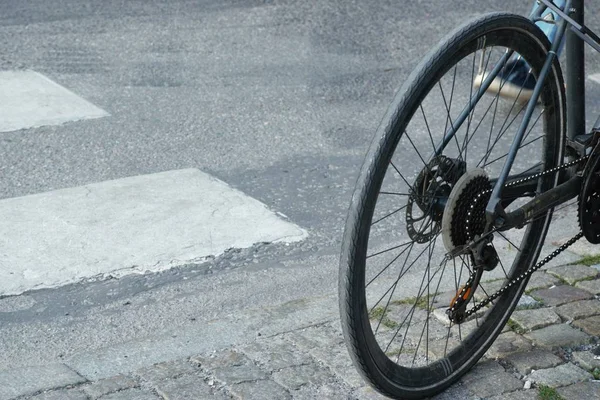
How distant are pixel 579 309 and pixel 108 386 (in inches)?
68.0

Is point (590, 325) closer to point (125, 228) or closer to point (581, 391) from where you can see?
point (581, 391)

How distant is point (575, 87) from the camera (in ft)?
12.5

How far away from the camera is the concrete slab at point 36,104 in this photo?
6039mm

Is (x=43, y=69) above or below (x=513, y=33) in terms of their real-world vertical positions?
below

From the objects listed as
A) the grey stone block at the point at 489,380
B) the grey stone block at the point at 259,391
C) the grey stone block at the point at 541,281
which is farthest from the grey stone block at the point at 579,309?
the grey stone block at the point at 259,391

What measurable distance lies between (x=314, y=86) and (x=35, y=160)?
1993 millimetres

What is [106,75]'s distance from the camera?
6.81m

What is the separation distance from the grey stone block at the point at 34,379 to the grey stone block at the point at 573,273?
6.27 feet

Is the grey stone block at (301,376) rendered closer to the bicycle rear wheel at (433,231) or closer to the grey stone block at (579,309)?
the bicycle rear wheel at (433,231)

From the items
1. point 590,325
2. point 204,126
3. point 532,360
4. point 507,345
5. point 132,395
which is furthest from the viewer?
point 204,126

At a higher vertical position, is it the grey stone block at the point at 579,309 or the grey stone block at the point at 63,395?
the grey stone block at the point at 579,309

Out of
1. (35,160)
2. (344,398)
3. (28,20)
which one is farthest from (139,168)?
(28,20)

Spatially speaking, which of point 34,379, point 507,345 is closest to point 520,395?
point 507,345

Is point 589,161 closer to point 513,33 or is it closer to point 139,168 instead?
point 513,33
